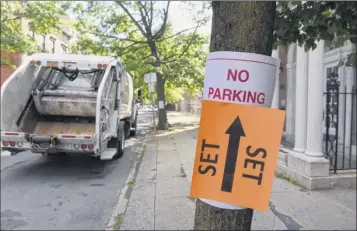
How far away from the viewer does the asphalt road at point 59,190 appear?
16.0 ft

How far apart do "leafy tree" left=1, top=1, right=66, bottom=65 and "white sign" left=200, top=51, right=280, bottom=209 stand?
1172 cm

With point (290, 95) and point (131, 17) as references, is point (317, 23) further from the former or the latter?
point (131, 17)

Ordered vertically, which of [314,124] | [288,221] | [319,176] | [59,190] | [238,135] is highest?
[238,135]

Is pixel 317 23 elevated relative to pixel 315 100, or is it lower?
elevated

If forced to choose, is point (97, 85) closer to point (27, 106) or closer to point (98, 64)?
point (98, 64)

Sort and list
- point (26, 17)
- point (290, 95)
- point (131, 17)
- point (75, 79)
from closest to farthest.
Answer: point (75, 79)
point (290, 95)
point (26, 17)
point (131, 17)

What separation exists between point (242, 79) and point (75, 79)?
740cm

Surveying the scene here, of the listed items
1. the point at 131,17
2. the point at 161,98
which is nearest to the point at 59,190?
the point at 131,17

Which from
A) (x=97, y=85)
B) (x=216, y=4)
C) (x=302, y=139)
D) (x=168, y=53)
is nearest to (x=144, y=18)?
(x=168, y=53)

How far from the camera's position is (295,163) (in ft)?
20.7

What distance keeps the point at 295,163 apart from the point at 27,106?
5.98 m

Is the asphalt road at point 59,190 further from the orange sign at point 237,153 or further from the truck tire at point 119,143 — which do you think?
the orange sign at point 237,153

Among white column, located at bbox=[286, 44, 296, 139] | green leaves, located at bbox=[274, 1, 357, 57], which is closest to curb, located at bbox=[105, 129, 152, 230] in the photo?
green leaves, located at bbox=[274, 1, 357, 57]

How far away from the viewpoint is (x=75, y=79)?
26.9 feet
